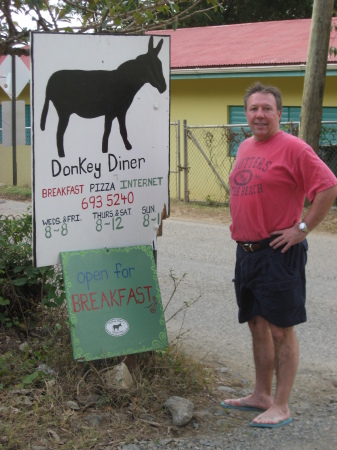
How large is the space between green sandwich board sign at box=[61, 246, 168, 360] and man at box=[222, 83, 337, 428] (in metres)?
0.66

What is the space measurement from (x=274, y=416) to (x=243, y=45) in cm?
1538

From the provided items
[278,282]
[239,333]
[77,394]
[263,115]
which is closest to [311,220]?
[278,282]

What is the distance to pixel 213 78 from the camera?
A: 16.9 m

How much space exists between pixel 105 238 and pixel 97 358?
79 cm

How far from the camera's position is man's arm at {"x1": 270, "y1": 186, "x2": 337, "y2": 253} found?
4031 millimetres

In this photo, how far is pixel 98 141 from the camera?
14.8 ft

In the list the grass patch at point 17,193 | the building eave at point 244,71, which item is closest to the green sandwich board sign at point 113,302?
the building eave at point 244,71

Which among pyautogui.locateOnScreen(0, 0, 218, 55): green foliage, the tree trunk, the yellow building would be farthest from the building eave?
pyautogui.locateOnScreen(0, 0, 218, 55): green foliage

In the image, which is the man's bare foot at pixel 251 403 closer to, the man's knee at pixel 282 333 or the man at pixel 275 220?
the man at pixel 275 220

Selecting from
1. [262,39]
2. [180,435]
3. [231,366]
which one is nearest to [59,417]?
[180,435]

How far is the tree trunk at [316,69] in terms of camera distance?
11984 millimetres

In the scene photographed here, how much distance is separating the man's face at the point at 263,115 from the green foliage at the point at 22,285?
1715mm

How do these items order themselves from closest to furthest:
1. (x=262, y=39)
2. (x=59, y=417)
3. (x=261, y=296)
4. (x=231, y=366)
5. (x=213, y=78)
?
(x=59, y=417) → (x=261, y=296) → (x=231, y=366) → (x=213, y=78) → (x=262, y=39)

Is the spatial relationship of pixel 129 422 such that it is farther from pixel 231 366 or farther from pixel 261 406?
pixel 231 366
